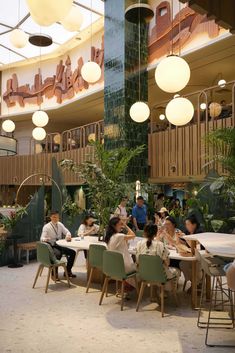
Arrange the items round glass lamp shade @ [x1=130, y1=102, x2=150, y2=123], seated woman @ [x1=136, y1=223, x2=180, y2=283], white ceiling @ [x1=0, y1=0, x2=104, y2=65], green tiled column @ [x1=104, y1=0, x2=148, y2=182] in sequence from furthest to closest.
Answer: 1. white ceiling @ [x1=0, y1=0, x2=104, y2=65]
2. green tiled column @ [x1=104, y1=0, x2=148, y2=182]
3. round glass lamp shade @ [x1=130, y1=102, x2=150, y2=123]
4. seated woman @ [x1=136, y1=223, x2=180, y2=283]

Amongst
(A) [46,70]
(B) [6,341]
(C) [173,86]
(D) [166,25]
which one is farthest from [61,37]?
(B) [6,341]

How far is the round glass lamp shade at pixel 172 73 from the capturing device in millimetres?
4914

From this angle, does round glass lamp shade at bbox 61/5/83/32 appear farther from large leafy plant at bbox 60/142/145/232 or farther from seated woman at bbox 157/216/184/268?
seated woman at bbox 157/216/184/268

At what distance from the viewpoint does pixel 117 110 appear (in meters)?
10.7

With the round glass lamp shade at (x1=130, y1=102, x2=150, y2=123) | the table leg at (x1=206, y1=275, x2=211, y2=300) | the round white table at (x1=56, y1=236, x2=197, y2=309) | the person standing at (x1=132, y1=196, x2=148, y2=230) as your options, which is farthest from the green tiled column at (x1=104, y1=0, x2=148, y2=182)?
the table leg at (x1=206, y1=275, x2=211, y2=300)

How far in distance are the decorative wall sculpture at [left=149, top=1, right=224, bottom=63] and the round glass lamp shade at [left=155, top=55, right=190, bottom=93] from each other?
15.5 feet

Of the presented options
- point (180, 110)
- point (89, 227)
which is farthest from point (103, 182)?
point (180, 110)

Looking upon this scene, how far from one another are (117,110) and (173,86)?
574 cm

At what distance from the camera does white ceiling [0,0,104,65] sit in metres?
12.1

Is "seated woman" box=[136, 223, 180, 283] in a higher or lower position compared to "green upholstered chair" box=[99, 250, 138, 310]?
higher

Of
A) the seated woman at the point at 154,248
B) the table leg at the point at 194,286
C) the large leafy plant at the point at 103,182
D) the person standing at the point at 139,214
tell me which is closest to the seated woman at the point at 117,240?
the seated woman at the point at 154,248

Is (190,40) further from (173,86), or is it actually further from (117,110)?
(173,86)

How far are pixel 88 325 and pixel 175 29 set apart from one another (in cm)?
816

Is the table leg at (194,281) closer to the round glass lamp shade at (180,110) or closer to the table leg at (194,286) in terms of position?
the table leg at (194,286)
